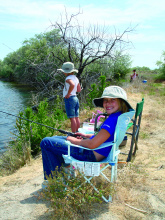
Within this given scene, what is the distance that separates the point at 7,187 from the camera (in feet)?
10.2

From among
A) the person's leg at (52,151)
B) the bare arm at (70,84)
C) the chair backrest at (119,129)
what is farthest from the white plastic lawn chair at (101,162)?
the bare arm at (70,84)

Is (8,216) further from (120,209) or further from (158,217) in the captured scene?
(158,217)

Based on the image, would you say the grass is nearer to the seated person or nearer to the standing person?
the seated person

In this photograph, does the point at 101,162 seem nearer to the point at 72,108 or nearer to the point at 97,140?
the point at 97,140

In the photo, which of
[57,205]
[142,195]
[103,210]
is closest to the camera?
[57,205]

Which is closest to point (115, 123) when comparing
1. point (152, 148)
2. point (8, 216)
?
point (8, 216)

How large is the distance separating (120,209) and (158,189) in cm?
62

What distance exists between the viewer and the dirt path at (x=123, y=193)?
2191mm

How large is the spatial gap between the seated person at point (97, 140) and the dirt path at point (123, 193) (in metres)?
0.44

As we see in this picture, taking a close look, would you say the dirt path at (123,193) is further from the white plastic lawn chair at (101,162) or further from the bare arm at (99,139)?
the bare arm at (99,139)

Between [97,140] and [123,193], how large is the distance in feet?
2.57

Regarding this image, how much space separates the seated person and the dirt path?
436 millimetres

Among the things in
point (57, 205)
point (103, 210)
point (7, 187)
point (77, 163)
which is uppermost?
point (77, 163)

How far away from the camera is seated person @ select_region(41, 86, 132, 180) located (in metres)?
2.22
